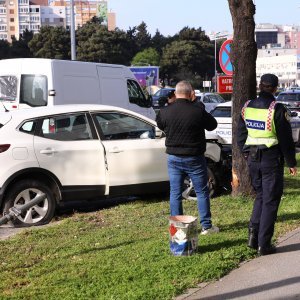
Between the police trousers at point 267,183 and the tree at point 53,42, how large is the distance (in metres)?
69.8

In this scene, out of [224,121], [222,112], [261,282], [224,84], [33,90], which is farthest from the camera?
[222,112]

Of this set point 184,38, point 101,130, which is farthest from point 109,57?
point 101,130

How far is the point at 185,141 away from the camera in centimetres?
607

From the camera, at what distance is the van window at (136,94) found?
15.8 metres

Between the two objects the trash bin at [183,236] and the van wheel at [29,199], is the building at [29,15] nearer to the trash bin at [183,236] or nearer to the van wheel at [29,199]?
the van wheel at [29,199]

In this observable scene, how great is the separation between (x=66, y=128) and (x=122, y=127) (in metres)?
0.88

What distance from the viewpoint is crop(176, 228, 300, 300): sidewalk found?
4.64 meters

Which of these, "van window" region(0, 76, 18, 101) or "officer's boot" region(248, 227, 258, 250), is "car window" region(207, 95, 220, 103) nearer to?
"van window" region(0, 76, 18, 101)

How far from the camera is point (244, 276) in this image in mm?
5098

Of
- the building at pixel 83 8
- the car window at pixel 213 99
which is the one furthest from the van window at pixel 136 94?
the building at pixel 83 8

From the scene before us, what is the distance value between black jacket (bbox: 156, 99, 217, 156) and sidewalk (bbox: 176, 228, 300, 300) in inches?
53.1

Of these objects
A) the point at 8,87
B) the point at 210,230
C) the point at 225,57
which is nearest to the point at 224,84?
the point at 225,57

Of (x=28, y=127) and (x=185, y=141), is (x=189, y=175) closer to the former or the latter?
(x=185, y=141)

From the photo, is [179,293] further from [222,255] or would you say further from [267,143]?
[267,143]
